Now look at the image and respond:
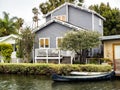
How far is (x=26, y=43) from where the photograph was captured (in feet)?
119

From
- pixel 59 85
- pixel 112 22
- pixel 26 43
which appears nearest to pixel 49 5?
pixel 112 22

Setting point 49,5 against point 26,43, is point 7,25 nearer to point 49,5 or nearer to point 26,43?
point 49,5

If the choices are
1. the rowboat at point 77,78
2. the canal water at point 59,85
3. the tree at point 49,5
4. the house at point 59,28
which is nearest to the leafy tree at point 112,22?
the tree at point 49,5

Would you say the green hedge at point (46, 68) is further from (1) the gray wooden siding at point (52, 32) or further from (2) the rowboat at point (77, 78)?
(1) the gray wooden siding at point (52, 32)

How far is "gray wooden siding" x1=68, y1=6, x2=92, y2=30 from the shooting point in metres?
38.1

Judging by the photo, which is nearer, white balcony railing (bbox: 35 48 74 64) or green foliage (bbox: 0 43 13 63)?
white balcony railing (bbox: 35 48 74 64)

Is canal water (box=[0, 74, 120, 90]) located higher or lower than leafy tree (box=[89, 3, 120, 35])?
lower

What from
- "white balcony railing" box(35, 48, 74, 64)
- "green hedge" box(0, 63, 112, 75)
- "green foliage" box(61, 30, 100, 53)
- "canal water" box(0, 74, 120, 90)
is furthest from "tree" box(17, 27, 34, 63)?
"canal water" box(0, 74, 120, 90)

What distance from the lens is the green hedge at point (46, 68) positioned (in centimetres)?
2697

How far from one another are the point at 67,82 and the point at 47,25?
1404 centimetres

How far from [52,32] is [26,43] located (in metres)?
3.62

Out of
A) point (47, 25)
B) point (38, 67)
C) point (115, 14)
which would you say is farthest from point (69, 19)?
point (115, 14)

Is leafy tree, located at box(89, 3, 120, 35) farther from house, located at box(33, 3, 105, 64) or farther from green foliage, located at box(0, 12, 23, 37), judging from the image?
green foliage, located at box(0, 12, 23, 37)

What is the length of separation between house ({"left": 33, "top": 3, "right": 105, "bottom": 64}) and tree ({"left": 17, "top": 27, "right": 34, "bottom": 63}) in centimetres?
111
